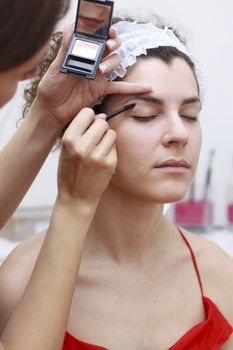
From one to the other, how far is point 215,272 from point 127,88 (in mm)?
439

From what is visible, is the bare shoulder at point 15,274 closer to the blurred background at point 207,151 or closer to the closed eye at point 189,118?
the closed eye at point 189,118

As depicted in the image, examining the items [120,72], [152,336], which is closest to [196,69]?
[120,72]

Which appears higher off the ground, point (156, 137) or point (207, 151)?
point (156, 137)

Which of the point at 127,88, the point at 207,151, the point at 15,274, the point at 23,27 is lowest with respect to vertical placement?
the point at 207,151

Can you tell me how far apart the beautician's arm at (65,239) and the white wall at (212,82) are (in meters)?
1.13

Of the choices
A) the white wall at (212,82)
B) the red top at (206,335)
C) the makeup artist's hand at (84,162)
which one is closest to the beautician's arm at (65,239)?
the makeup artist's hand at (84,162)

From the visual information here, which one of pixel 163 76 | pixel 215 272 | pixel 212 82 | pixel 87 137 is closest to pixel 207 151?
pixel 212 82

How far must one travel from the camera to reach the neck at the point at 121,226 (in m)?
1.24

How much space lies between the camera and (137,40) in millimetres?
1190

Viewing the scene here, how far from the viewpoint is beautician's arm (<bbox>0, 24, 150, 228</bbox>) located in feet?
3.69

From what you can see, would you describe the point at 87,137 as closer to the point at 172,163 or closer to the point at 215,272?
the point at 172,163

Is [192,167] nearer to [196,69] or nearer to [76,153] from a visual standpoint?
[196,69]

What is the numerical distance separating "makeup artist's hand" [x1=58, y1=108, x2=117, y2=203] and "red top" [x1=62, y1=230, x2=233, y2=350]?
0.32m

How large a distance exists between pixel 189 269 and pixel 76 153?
1.54 feet
